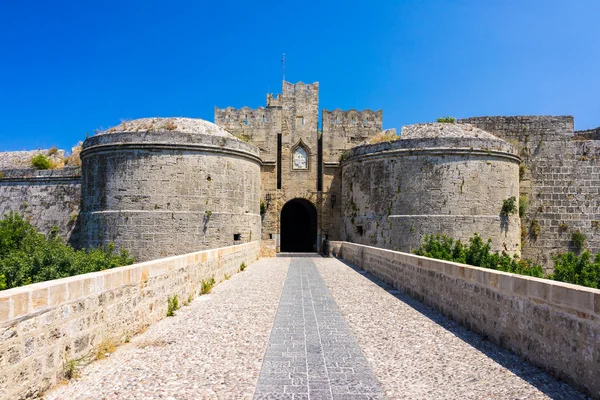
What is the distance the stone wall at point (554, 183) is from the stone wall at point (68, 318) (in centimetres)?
1862

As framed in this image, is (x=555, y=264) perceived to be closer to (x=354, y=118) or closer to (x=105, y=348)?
(x=105, y=348)

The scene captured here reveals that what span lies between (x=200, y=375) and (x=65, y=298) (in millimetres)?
1487

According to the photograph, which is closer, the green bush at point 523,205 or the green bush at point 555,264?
the green bush at point 555,264

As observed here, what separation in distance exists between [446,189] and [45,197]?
18.7m

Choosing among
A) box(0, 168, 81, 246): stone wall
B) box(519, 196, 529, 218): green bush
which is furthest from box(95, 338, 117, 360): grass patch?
box(519, 196, 529, 218): green bush

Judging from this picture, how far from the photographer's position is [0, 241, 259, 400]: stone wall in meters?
3.54

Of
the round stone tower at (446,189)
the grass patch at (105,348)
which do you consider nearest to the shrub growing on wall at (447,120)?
the round stone tower at (446,189)

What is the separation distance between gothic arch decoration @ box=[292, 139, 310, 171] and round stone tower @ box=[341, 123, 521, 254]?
16.2 feet

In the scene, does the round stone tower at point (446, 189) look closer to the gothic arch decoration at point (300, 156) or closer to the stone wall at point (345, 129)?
the stone wall at point (345, 129)

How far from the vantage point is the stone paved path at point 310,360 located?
13.3 ft

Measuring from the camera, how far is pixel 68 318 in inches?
172

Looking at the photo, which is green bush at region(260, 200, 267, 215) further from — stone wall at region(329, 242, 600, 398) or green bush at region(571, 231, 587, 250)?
stone wall at region(329, 242, 600, 398)

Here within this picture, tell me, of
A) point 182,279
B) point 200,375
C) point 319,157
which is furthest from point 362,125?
point 200,375

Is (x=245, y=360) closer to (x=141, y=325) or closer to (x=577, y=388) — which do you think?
(x=141, y=325)
